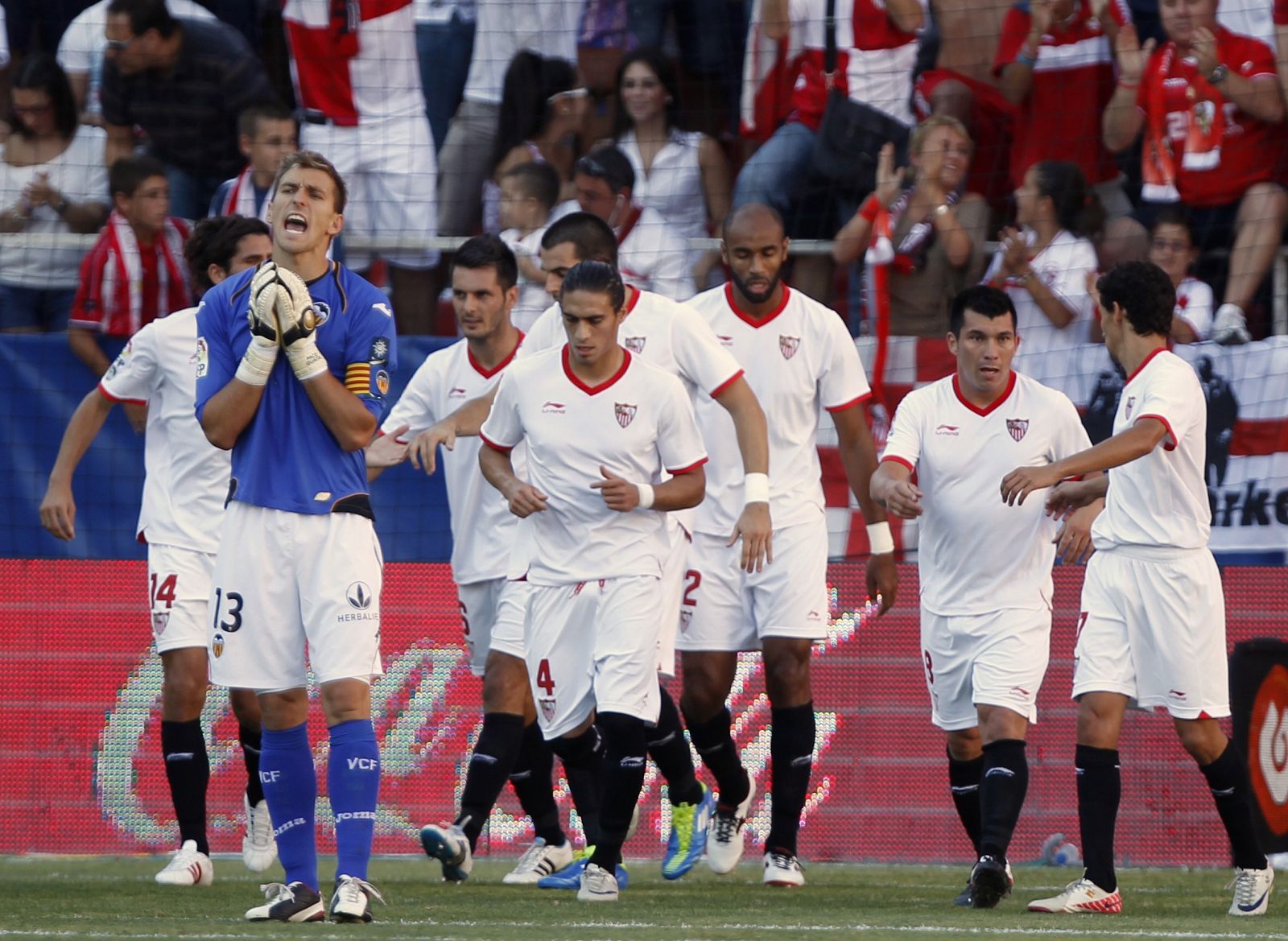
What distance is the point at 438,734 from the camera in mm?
9602

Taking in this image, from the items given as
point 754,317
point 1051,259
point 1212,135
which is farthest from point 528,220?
point 1212,135

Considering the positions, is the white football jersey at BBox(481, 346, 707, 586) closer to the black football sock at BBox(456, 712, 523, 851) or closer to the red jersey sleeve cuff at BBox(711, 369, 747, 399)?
the red jersey sleeve cuff at BBox(711, 369, 747, 399)

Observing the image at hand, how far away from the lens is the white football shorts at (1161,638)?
681 centimetres

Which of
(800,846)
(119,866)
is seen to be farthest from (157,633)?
(800,846)

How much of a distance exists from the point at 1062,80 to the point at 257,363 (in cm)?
683

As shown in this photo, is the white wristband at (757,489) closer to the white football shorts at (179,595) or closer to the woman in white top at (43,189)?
the white football shorts at (179,595)

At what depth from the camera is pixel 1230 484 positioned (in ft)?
31.7

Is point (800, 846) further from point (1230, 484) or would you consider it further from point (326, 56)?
point (326, 56)

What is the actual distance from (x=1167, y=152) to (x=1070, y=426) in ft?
12.7

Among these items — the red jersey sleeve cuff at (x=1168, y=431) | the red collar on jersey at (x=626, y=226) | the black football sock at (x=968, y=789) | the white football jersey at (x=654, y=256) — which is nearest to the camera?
the red jersey sleeve cuff at (x=1168, y=431)

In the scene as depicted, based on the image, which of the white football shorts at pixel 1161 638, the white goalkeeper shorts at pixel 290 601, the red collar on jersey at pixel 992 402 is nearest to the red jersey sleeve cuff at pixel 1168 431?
the white football shorts at pixel 1161 638

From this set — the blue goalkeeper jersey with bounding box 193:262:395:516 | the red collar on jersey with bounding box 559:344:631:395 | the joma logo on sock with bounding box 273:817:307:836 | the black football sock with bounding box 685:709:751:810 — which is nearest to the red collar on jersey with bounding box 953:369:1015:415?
the red collar on jersey with bounding box 559:344:631:395

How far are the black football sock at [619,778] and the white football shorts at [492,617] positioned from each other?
1166 mm

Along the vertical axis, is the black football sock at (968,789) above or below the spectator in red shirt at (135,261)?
below
